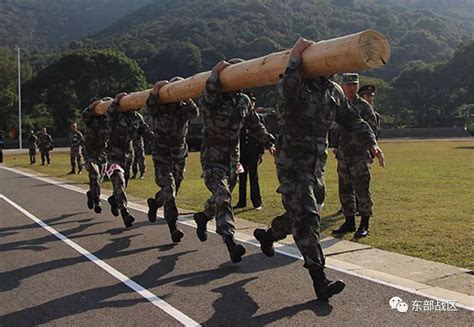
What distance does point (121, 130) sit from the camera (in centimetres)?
938

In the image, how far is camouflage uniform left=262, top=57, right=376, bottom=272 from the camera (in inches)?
203

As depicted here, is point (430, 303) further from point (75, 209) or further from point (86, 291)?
point (75, 209)

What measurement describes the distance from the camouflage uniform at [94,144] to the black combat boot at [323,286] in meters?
6.33

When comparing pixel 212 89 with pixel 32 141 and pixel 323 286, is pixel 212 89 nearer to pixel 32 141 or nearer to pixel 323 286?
pixel 323 286

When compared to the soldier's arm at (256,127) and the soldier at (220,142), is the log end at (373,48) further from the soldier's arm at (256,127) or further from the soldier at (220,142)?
the soldier's arm at (256,127)

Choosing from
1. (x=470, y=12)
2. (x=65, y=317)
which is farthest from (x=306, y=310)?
(x=470, y=12)

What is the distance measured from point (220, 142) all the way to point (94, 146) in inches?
189

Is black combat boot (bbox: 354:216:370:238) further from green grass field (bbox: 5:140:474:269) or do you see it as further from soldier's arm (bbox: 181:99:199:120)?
soldier's arm (bbox: 181:99:199:120)

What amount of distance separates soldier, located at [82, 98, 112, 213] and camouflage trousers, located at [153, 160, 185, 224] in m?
2.80

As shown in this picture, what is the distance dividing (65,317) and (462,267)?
400 cm

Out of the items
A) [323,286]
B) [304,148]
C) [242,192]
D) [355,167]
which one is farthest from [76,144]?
[323,286]

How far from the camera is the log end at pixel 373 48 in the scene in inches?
182

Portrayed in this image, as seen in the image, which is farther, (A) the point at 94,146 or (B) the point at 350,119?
(A) the point at 94,146

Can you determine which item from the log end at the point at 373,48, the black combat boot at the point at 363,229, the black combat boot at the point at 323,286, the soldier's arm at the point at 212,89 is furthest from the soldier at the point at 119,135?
the log end at the point at 373,48
